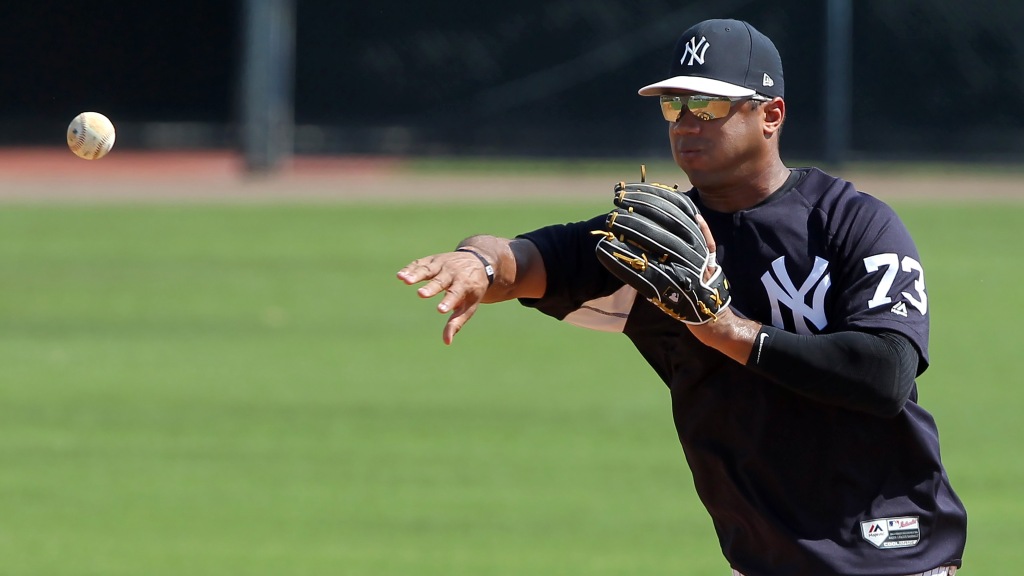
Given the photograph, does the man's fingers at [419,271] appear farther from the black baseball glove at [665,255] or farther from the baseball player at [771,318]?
the black baseball glove at [665,255]

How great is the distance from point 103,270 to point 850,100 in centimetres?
1149

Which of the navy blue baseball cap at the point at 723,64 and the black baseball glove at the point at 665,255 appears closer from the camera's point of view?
the black baseball glove at the point at 665,255

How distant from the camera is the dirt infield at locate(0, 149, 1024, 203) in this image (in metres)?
20.8

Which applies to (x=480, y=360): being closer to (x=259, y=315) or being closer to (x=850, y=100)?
(x=259, y=315)

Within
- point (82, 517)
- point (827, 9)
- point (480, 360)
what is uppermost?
point (827, 9)

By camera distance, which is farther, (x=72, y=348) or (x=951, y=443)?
(x=72, y=348)

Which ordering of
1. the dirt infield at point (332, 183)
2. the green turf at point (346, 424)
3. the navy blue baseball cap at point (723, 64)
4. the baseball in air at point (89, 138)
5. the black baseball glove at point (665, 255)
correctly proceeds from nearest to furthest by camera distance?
the black baseball glove at point (665, 255) → the navy blue baseball cap at point (723, 64) → the baseball in air at point (89, 138) → the green turf at point (346, 424) → the dirt infield at point (332, 183)

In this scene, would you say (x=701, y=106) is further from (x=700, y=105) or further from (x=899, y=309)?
(x=899, y=309)

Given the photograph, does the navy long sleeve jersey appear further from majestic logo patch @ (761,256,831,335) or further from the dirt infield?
the dirt infield

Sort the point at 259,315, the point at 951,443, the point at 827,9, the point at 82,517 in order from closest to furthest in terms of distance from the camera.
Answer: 1. the point at 82,517
2. the point at 951,443
3. the point at 259,315
4. the point at 827,9

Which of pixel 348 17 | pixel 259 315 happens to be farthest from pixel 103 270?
pixel 348 17

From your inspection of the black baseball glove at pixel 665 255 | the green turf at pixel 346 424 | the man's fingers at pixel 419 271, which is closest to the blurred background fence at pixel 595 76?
the green turf at pixel 346 424

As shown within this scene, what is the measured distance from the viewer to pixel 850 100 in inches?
883

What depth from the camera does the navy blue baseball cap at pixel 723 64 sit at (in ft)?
12.5
